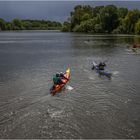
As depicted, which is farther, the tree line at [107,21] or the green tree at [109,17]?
the green tree at [109,17]

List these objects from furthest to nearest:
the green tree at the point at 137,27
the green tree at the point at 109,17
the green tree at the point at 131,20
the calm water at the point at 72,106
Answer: the green tree at the point at 109,17
the green tree at the point at 131,20
the green tree at the point at 137,27
the calm water at the point at 72,106

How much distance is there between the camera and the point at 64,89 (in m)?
31.0

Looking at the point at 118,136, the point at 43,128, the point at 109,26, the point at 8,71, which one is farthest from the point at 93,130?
the point at 109,26

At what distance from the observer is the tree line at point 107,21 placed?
14012 centimetres

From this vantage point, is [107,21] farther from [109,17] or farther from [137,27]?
[137,27]

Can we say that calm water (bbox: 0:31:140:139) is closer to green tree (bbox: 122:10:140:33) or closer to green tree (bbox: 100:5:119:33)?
green tree (bbox: 122:10:140:33)

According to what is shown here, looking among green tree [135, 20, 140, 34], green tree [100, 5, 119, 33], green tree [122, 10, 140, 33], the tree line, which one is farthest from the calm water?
green tree [100, 5, 119, 33]

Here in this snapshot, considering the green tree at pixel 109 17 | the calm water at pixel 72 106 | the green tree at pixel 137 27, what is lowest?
the calm water at pixel 72 106

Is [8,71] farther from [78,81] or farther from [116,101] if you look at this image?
[116,101]

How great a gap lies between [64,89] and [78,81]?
4328mm

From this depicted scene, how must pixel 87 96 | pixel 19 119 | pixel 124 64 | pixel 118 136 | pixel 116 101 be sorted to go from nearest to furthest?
pixel 118 136, pixel 19 119, pixel 116 101, pixel 87 96, pixel 124 64

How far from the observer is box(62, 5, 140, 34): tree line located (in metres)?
140

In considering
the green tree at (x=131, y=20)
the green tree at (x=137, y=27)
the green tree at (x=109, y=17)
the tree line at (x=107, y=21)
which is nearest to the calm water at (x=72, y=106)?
the green tree at (x=137, y=27)

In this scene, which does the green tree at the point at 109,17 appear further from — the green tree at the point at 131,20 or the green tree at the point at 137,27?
the green tree at the point at 137,27
